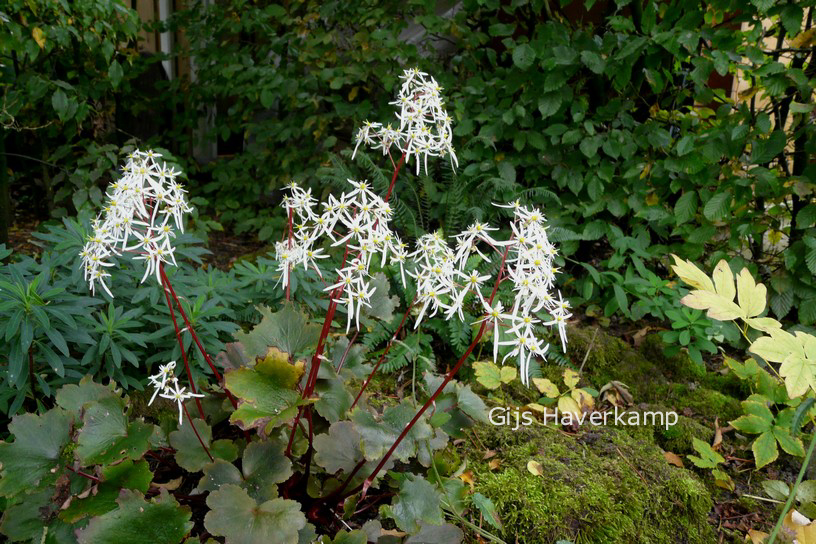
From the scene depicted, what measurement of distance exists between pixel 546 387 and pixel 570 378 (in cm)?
14

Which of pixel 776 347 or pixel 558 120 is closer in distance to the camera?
pixel 776 347

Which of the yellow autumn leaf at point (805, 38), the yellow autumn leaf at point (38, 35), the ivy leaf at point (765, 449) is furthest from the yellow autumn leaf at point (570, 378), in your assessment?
the yellow autumn leaf at point (38, 35)

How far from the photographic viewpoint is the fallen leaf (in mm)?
2240

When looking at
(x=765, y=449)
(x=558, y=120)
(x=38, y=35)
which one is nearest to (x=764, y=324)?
(x=765, y=449)

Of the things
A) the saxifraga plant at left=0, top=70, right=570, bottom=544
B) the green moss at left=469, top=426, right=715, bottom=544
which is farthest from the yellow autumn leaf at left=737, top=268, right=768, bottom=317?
the green moss at left=469, top=426, right=715, bottom=544

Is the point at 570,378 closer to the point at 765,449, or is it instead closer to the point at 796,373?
the point at 765,449

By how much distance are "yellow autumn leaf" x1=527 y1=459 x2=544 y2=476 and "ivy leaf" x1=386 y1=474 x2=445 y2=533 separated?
2.06 ft

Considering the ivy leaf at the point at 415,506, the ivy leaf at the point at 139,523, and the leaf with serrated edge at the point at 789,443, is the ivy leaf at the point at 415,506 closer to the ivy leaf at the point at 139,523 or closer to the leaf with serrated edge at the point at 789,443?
the ivy leaf at the point at 139,523

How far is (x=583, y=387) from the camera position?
8.70ft

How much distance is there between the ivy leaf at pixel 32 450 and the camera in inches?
52.7

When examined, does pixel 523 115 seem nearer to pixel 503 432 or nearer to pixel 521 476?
pixel 503 432

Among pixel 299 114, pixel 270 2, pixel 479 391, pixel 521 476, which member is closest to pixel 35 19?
pixel 299 114

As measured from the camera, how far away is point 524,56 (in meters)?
3.40

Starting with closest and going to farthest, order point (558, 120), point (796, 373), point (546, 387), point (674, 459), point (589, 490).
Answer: point (796, 373) < point (589, 490) < point (674, 459) < point (546, 387) < point (558, 120)
